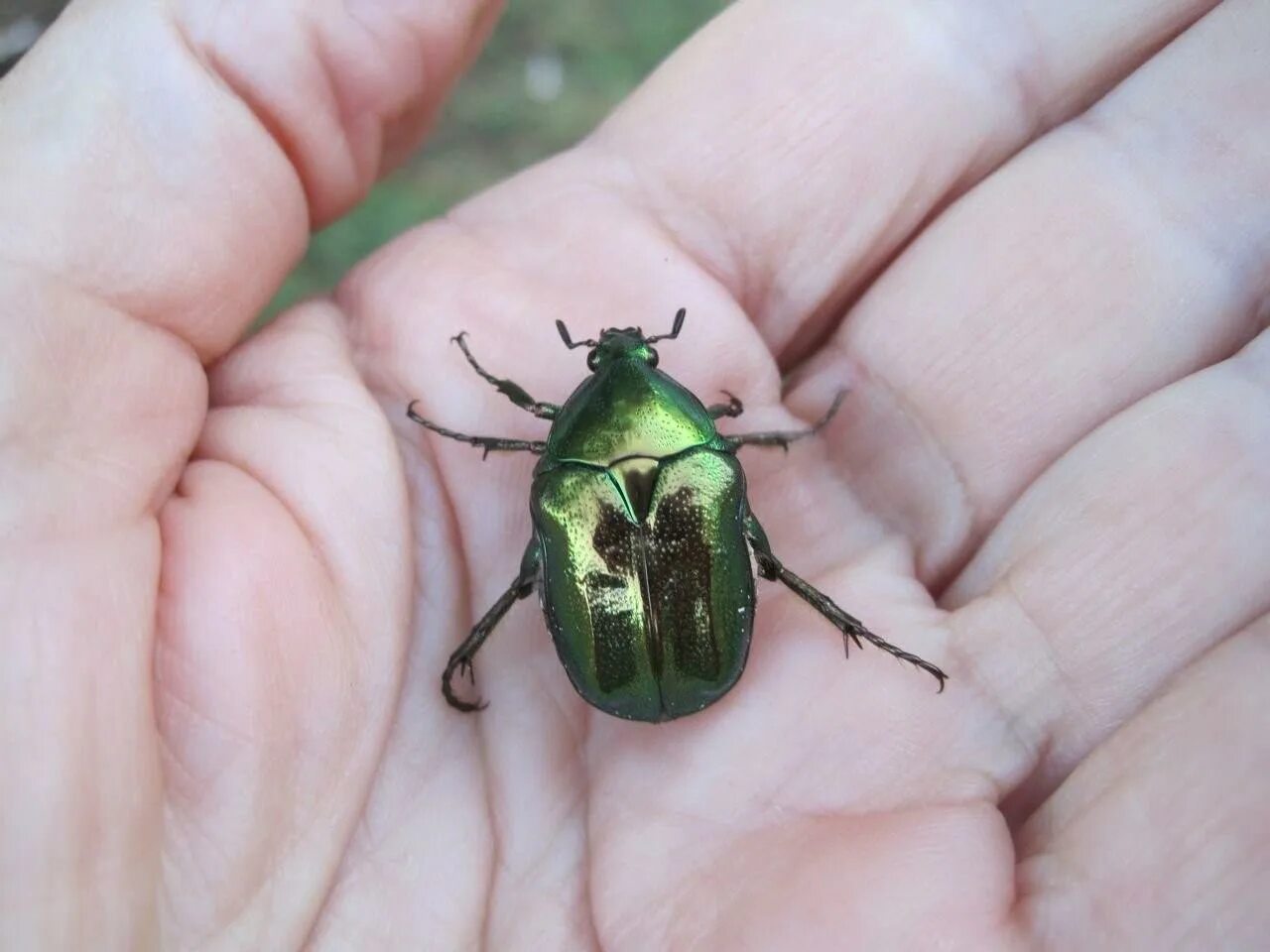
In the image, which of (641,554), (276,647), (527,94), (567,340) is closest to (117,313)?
(276,647)

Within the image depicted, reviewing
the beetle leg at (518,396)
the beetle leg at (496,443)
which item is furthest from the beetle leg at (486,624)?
the beetle leg at (518,396)

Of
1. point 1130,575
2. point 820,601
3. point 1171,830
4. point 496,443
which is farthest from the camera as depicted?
point 496,443

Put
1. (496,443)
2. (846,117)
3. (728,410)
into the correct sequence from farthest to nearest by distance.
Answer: (846,117) → (728,410) → (496,443)

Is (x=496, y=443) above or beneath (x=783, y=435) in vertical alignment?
beneath

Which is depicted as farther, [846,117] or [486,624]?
[846,117]

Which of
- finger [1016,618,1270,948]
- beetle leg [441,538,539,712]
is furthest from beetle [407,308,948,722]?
finger [1016,618,1270,948]

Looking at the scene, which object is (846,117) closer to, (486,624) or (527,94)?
A: (486,624)

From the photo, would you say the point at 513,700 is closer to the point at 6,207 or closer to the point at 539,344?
the point at 539,344
